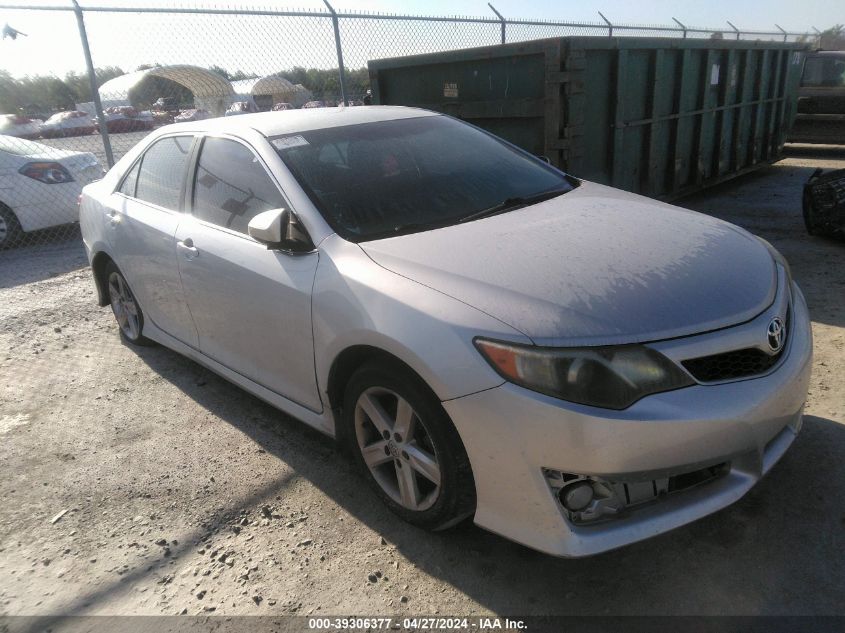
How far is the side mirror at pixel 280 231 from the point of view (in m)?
2.63

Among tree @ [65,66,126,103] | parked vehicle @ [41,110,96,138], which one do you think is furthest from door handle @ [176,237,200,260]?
parked vehicle @ [41,110,96,138]

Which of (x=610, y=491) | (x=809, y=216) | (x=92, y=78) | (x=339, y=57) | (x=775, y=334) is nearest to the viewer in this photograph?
(x=610, y=491)

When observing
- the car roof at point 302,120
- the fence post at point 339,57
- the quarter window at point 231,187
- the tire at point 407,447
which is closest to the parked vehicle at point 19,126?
the fence post at point 339,57

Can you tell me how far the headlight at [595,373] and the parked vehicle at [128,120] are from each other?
28.9 feet

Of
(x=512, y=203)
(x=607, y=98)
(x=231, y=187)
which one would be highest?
(x=607, y=98)

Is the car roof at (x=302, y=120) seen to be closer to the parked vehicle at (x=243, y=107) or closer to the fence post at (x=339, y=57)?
the fence post at (x=339, y=57)

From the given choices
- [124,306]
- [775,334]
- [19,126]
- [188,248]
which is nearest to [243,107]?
[19,126]

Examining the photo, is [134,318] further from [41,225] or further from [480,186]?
[41,225]

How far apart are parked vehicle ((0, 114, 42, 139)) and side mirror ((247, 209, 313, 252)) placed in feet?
28.2

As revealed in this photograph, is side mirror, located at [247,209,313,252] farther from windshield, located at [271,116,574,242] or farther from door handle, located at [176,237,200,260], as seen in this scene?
door handle, located at [176,237,200,260]

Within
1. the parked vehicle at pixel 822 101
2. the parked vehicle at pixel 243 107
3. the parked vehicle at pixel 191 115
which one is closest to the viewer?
the parked vehicle at pixel 191 115

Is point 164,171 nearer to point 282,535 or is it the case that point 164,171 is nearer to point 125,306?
point 125,306

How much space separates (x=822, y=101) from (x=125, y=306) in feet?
41.8

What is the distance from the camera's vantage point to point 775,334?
2.20 metres
